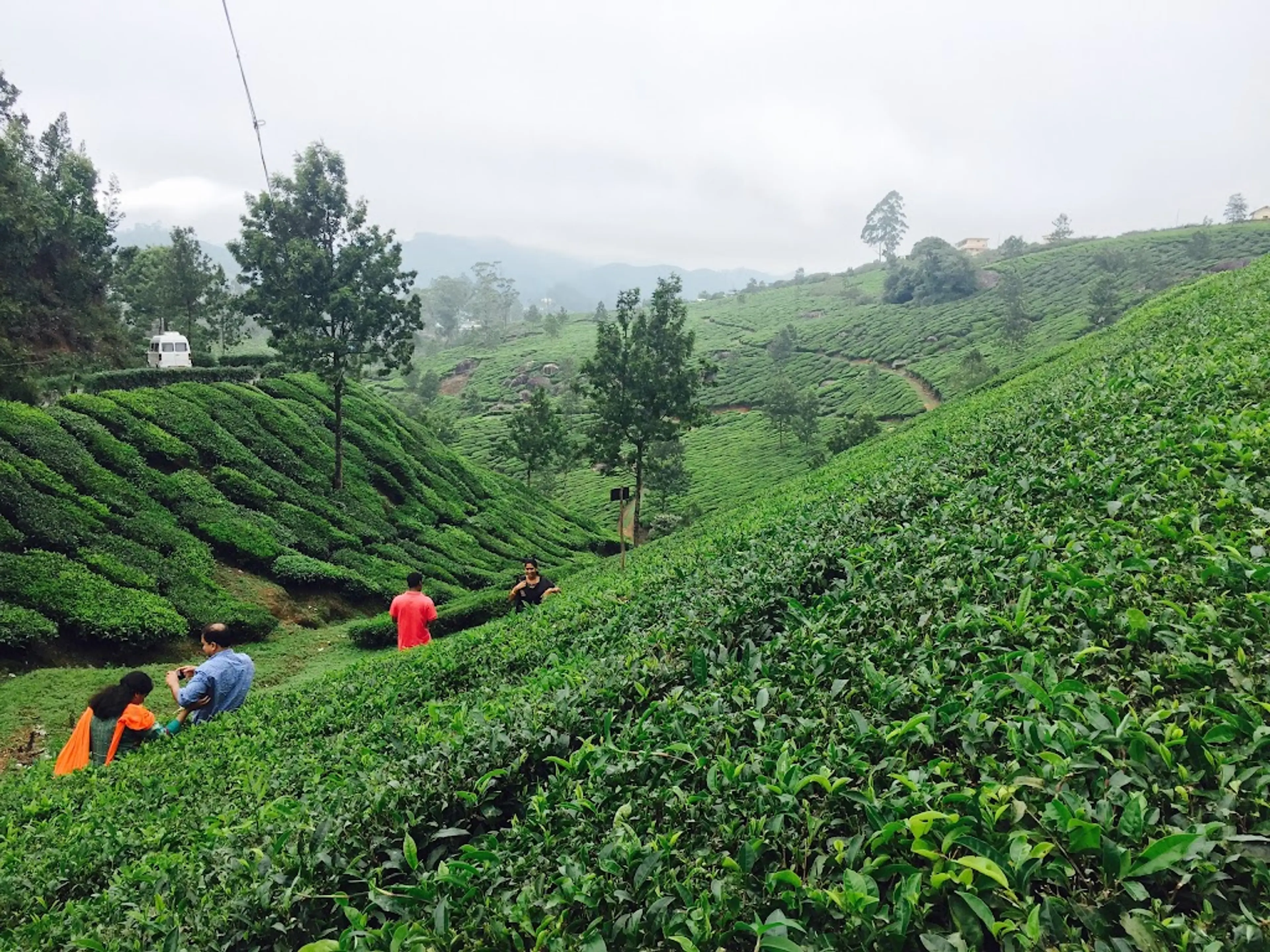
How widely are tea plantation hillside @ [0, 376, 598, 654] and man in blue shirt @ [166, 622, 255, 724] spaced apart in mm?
5292

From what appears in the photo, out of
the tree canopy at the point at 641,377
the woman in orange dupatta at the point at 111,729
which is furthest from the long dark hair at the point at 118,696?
the tree canopy at the point at 641,377

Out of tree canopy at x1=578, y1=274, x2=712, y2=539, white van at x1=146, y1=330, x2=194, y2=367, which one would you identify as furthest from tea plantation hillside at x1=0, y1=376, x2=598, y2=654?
white van at x1=146, y1=330, x2=194, y2=367

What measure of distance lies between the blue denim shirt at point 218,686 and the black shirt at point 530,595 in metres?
3.22

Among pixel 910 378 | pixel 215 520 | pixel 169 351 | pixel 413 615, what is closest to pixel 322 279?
pixel 215 520

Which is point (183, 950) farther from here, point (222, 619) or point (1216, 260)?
point (1216, 260)

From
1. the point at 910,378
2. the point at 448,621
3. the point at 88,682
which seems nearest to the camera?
the point at 88,682

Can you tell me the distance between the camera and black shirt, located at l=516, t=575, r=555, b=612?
8617 millimetres

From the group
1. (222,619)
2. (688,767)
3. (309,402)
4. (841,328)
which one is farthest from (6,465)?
(841,328)

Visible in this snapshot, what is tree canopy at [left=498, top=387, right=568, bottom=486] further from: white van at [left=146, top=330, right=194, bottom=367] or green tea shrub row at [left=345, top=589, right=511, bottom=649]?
green tea shrub row at [left=345, top=589, right=511, bottom=649]

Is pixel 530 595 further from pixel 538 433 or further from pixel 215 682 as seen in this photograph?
pixel 538 433

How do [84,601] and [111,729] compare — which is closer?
[111,729]

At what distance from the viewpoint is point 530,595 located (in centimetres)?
877

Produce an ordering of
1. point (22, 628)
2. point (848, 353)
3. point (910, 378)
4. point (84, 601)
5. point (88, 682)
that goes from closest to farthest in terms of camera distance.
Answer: point (88, 682), point (22, 628), point (84, 601), point (910, 378), point (848, 353)

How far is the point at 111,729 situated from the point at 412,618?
3.09m
